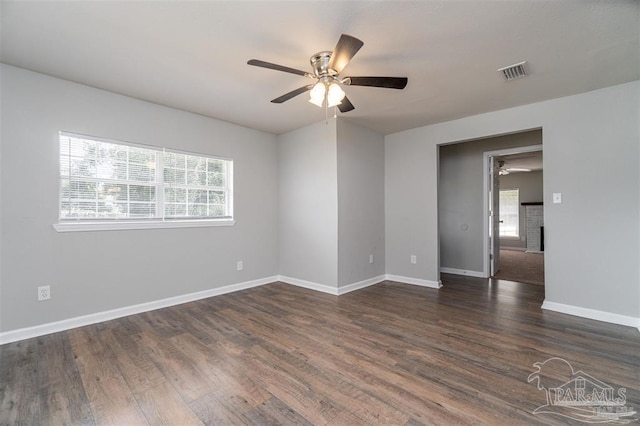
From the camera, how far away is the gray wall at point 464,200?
4.94 meters

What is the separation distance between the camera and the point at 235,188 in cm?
421

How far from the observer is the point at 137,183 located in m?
3.30

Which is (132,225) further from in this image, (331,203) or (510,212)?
(510,212)

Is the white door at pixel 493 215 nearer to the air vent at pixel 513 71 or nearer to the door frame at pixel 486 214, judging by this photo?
the door frame at pixel 486 214

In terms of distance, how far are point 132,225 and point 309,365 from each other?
2539 mm

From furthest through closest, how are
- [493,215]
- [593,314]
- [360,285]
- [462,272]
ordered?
[462,272] < [493,215] < [360,285] < [593,314]

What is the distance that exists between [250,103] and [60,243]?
2.43m

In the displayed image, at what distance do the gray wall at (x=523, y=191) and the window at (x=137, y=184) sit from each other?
335 inches

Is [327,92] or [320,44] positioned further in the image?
[327,92]

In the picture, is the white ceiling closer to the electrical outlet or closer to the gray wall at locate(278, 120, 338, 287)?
the gray wall at locate(278, 120, 338, 287)

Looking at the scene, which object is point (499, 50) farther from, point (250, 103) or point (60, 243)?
point (60, 243)

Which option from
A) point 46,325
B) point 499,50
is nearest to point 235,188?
point 46,325

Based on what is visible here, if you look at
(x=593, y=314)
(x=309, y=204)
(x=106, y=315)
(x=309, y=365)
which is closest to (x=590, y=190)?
(x=593, y=314)

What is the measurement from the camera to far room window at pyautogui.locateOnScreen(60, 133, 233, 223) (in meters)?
2.89
